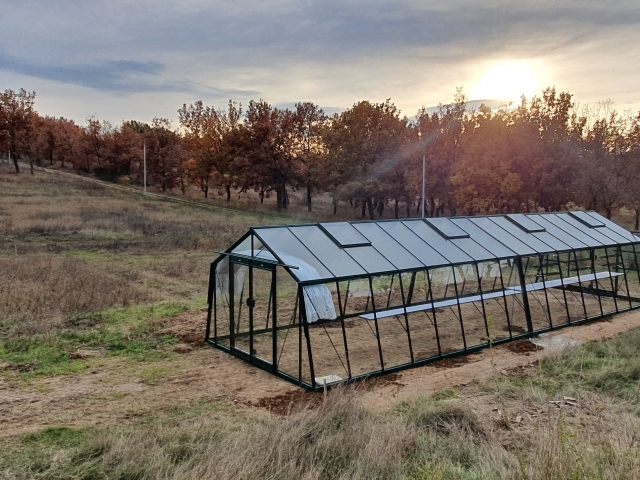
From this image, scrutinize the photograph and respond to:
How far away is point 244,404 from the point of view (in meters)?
7.00

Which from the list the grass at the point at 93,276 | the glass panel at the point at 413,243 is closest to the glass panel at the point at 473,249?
the glass panel at the point at 413,243

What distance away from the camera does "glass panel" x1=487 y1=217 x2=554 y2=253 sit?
39.7ft

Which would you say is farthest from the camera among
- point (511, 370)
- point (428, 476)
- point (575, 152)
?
point (575, 152)

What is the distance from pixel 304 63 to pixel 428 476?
17157 mm

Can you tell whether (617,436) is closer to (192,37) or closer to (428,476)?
(428,476)

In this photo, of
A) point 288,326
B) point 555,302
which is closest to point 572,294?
point 555,302

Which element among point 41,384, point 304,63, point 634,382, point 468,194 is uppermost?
point 304,63

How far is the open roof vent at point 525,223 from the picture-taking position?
1300 cm

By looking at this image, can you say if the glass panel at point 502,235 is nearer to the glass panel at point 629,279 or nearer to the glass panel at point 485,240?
the glass panel at point 485,240

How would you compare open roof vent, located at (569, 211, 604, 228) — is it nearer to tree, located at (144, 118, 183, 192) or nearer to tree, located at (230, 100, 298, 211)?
tree, located at (230, 100, 298, 211)

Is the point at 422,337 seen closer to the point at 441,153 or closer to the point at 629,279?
the point at 629,279

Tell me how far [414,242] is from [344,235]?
71.9 inches

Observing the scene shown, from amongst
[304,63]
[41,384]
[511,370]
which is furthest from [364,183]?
[41,384]

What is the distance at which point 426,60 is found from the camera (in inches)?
654
